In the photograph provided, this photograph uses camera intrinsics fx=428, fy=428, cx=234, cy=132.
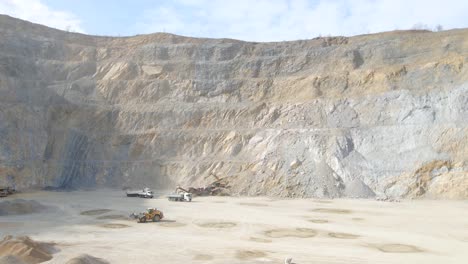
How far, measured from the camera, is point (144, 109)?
4447cm

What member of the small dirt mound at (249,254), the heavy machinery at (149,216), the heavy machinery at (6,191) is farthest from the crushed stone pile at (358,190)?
the heavy machinery at (6,191)

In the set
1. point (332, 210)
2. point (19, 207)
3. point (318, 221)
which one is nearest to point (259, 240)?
point (318, 221)

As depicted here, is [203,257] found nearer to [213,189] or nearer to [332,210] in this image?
[332,210]

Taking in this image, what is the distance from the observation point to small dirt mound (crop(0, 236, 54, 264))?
42.3ft

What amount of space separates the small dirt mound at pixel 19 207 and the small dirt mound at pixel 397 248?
18.9m

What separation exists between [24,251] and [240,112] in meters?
30.9

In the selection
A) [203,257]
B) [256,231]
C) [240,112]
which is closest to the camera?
[203,257]

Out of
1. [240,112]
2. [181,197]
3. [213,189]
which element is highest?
[240,112]

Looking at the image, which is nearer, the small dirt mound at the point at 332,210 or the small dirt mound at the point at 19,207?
the small dirt mound at the point at 19,207

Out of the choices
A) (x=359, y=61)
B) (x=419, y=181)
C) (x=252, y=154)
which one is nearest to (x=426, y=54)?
(x=359, y=61)

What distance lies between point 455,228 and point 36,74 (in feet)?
139

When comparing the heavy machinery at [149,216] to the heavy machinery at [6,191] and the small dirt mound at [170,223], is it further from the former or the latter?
the heavy machinery at [6,191]

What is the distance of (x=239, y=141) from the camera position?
132 ft

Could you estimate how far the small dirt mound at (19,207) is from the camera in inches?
930
